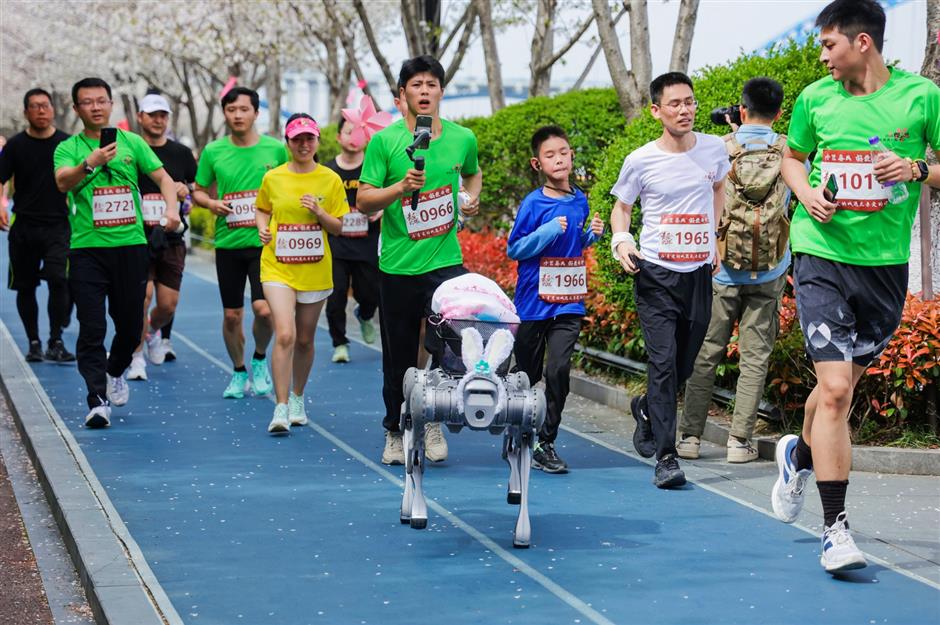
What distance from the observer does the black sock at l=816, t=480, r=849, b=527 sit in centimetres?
610

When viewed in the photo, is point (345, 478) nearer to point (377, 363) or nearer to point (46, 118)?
point (377, 363)

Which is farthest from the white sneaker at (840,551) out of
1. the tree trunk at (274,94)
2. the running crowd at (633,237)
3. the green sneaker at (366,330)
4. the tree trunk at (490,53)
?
the tree trunk at (274,94)

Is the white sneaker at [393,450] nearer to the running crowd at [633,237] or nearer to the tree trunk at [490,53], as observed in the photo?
the running crowd at [633,237]

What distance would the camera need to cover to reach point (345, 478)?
8.29 m

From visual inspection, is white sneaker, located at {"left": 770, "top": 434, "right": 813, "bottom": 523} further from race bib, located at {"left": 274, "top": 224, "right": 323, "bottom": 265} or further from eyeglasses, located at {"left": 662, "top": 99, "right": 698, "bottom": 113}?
race bib, located at {"left": 274, "top": 224, "right": 323, "bottom": 265}

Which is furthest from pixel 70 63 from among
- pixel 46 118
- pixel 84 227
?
pixel 84 227

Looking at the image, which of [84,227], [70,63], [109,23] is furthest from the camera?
[70,63]

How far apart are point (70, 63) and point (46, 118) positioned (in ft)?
106

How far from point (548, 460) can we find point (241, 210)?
3655 millimetres

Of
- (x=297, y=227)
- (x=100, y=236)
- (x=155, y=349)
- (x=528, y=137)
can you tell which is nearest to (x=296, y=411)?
(x=297, y=227)

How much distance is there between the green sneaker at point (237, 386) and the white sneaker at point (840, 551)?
597cm

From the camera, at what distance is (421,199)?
320 inches

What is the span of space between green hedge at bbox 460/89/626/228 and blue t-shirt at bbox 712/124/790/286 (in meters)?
6.06

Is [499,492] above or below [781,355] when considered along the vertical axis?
below
